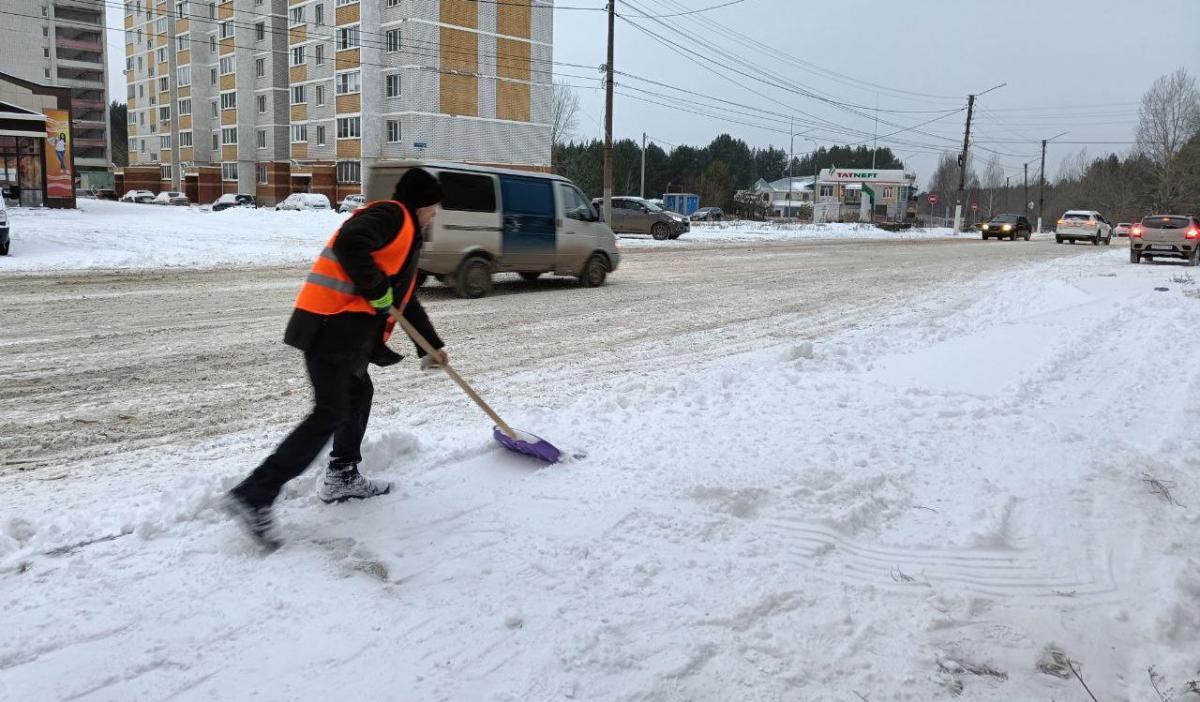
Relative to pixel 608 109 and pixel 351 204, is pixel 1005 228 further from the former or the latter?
pixel 351 204

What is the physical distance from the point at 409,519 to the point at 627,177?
96.4 m

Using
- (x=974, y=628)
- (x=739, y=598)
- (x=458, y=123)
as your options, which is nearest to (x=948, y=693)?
(x=974, y=628)

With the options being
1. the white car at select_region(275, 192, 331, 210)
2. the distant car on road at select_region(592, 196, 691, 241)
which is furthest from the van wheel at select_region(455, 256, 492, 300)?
the white car at select_region(275, 192, 331, 210)

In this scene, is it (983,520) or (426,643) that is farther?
(983,520)

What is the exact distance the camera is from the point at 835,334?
9.71m

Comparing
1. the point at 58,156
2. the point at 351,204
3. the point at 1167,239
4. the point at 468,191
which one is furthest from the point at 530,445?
the point at 351,204

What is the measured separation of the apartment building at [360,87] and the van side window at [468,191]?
40.7m

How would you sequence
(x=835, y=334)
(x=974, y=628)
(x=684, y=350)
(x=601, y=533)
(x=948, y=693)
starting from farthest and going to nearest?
1. (x=835, y=334)
2. (x=684, y=350)
3. (x=601, y=533)
4. (x=974, y=628)
5. (x=948, y=693)

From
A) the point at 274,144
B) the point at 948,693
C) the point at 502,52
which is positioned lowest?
the point at 948,693

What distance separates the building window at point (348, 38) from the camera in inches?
2251

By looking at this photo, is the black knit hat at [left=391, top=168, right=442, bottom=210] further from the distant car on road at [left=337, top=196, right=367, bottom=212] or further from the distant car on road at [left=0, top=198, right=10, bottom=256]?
the distant car on road at [left=337, top=196, right=367, bottom=212]

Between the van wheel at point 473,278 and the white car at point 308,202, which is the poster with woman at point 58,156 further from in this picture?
the van wheel at point 473,278

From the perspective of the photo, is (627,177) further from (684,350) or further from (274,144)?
(684,350)

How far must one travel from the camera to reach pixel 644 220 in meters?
34.2
